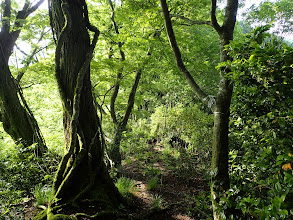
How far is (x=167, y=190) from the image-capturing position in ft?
17.7

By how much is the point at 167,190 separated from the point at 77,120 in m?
3.86

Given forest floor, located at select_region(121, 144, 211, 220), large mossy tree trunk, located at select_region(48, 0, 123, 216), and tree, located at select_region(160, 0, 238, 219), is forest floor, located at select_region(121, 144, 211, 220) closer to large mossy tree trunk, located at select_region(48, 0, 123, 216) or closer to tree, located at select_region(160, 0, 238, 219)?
large mossy tree trunk, located at select_region(48, 0, 123, 216)

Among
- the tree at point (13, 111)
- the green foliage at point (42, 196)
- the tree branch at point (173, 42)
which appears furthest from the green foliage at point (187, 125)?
the tree at point (13, 111)

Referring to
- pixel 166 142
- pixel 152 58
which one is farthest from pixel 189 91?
pixel 152 58

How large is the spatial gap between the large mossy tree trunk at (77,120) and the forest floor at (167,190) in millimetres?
609

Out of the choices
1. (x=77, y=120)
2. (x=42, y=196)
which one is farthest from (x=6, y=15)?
(x=42, y=196)

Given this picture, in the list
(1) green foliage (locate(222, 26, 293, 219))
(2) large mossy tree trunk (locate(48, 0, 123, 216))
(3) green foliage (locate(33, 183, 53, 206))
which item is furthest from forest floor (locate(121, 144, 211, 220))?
(1) green foliage (locate(222, 26, 293, 219))

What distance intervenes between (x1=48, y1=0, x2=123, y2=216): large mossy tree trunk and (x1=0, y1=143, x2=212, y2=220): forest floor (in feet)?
2.00

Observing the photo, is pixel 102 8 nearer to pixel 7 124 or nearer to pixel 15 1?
pixel 15 1

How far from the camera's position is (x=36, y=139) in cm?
447

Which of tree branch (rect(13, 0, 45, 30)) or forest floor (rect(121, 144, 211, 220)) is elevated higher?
tree branch (rect(13, 0, 45, 30))

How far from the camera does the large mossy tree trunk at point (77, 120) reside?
256 cm

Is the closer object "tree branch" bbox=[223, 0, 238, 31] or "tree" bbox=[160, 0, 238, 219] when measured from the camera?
"tree" bbox=[160, 0, 238, 219]

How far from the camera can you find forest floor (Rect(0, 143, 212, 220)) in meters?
3.46
